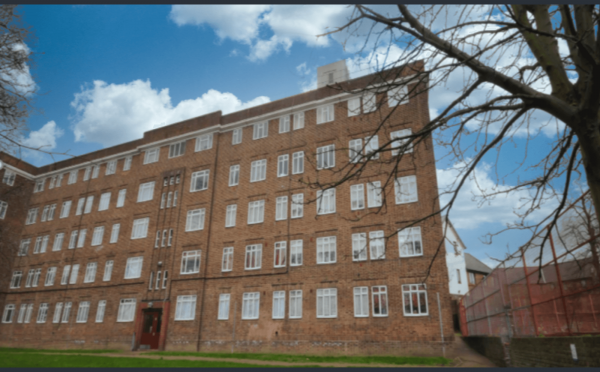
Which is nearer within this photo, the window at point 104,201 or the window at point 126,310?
Result: the window at point 126,310

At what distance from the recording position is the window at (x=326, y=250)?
23.7 m

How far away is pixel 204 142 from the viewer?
103 ft

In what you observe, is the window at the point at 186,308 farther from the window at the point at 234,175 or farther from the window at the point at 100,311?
the window at the point at 234,175

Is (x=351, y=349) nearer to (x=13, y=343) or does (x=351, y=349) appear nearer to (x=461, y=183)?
(x=461, y=183)

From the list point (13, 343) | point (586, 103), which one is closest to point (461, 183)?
point (586, 103)

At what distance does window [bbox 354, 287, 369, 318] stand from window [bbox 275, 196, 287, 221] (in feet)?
22.2

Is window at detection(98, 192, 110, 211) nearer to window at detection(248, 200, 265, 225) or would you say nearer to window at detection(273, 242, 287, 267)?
window at detection(248, 200, 265, 225)

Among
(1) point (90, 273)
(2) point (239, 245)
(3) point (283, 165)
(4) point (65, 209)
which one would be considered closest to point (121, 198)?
(1) point (90, 273)

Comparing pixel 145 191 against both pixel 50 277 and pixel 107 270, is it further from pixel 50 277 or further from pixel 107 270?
pixel 50 277

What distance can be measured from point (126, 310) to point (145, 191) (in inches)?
370

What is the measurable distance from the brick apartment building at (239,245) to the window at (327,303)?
81 mm

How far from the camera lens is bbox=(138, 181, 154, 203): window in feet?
106

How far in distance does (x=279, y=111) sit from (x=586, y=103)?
24.9m

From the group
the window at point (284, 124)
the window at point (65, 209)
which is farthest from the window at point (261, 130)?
the window at point (65, 209)
